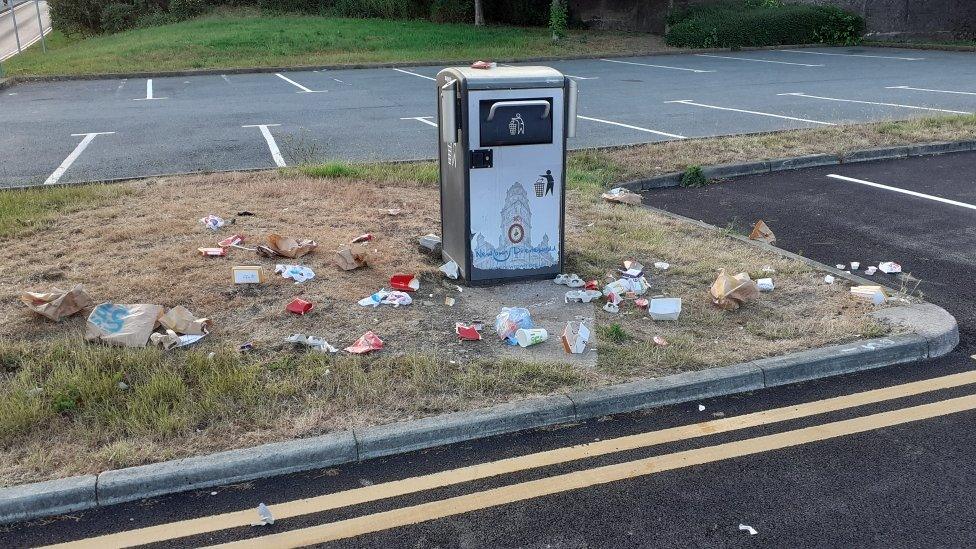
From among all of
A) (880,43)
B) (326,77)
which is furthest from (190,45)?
(880,43)

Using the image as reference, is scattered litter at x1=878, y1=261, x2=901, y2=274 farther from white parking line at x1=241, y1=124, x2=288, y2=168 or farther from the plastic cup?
white parking line at x1=241, y1=124, x2=288, y2=168

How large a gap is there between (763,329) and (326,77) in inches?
726

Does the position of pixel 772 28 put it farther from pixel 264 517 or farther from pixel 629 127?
pixel 264 517

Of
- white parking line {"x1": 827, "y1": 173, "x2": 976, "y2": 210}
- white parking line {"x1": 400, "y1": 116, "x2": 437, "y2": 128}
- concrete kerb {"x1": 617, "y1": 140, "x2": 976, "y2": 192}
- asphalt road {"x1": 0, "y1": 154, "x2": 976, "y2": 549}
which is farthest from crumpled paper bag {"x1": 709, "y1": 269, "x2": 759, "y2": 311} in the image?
white parking line {"x1": 400, "y1": 116, "x2": 437, "y2": 128}

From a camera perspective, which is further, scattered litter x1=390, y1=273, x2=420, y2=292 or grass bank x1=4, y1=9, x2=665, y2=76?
grass bank x1=4, y1=9, x2=665, y2=76

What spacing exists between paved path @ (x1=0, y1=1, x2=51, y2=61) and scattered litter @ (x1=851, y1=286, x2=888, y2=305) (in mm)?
38422

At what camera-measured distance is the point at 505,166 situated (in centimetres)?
543

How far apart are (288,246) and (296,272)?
1.44 feet

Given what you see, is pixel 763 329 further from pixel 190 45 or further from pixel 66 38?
pixel 66 38

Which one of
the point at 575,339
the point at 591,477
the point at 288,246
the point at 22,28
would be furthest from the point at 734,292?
the point at 22,28

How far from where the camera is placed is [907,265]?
6.23m

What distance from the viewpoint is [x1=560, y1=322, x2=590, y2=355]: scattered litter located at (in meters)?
4.58

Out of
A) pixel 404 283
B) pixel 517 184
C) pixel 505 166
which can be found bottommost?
pixel 404 283

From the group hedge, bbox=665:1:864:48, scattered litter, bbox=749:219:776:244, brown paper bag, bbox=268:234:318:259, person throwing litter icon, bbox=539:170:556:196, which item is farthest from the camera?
hedge, bbox=665:1:864:48
